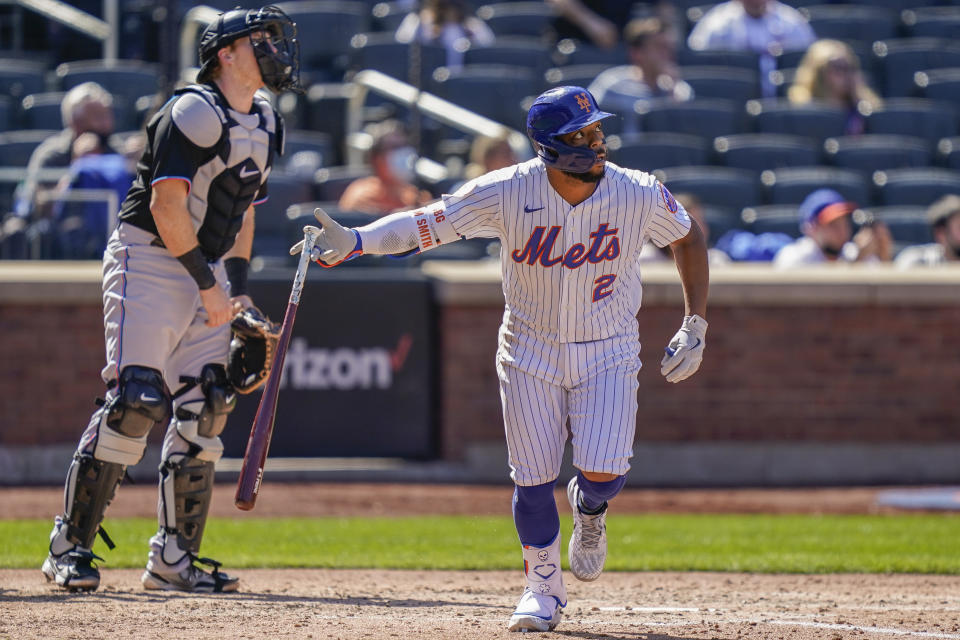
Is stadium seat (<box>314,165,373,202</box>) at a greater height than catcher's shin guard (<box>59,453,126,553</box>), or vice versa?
stadium seat (<box>314,165,373,202</box>)

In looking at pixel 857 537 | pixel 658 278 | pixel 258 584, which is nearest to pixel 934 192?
pixel 658 278

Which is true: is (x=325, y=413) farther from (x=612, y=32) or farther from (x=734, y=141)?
(x=612, y=32)

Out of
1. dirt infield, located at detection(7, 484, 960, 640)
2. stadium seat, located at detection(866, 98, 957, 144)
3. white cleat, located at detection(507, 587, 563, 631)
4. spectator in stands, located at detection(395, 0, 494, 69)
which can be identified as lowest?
dirt infield, located at detection(7, 484, 960, 640)

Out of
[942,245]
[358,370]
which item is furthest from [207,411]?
[942,245]

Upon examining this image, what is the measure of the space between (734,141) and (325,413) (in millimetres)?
4547

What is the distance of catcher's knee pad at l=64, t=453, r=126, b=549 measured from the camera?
5371 mm

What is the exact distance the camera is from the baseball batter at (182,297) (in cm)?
524

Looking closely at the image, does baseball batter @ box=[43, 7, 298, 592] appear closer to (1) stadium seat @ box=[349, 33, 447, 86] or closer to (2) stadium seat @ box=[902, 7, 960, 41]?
(1) stadium seat @ box=[349, 33, 447, 86]

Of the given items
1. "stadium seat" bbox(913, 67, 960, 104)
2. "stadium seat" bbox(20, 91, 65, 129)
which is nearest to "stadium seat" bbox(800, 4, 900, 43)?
"stadium seat" bbox(913, 67, 960, 104)

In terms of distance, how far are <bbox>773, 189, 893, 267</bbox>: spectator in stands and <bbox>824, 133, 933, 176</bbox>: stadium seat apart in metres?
1.87

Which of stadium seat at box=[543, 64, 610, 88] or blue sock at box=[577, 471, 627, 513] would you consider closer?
blue sock at box=[577, 471, 627, 513]

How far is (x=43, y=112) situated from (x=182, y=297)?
22.2ft

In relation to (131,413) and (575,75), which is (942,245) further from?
(131,413)

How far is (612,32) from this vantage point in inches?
529
